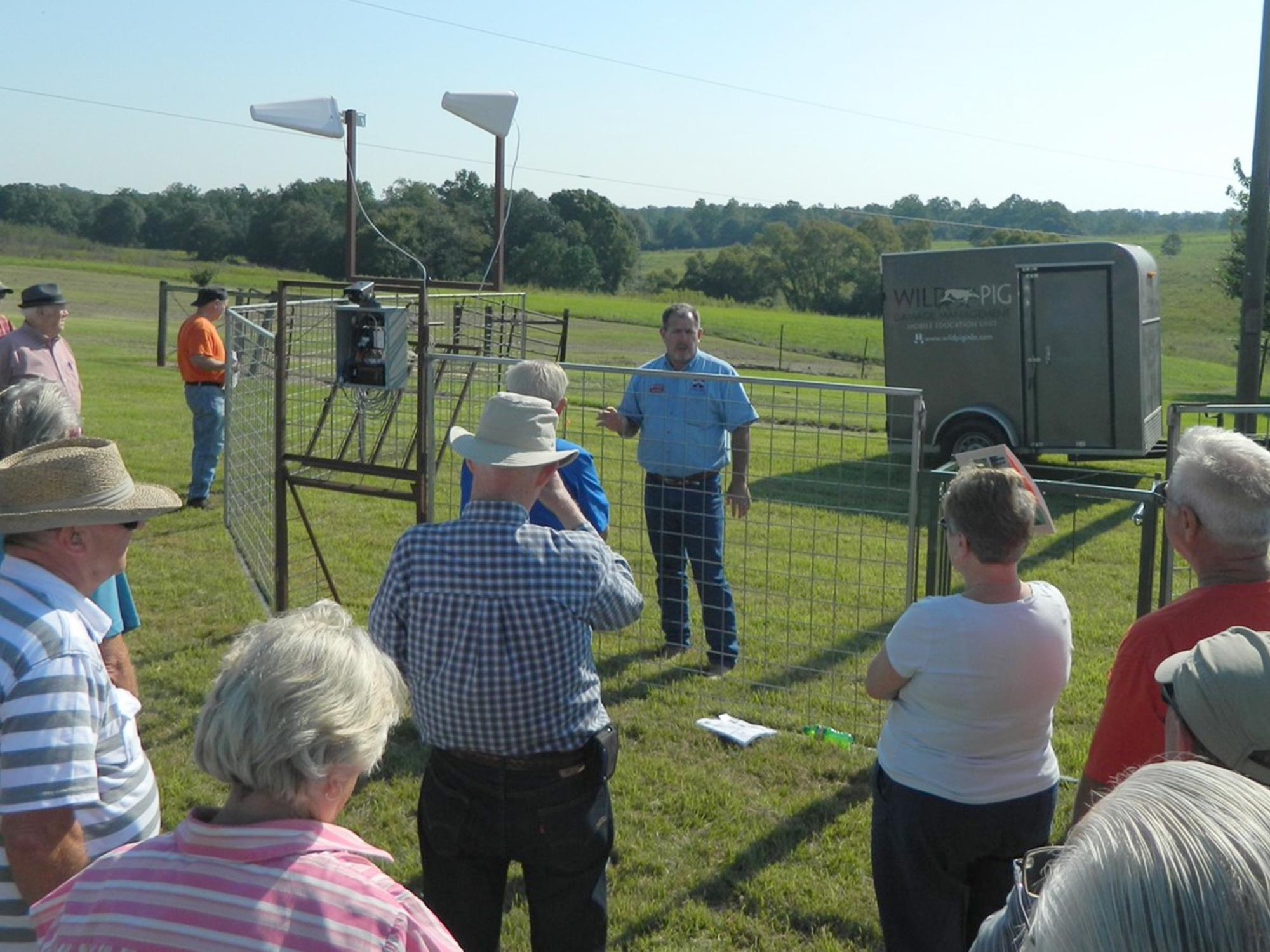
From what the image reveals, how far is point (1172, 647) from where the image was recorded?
8.73 ft

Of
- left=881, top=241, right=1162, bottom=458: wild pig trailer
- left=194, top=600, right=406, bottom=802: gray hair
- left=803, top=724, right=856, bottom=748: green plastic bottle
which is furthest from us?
left=881, top=241, right=1162, bottom=458: wild pig trailer

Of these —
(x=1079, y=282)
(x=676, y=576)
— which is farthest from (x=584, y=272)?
(x=676, y=576)

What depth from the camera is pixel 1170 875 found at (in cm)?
107

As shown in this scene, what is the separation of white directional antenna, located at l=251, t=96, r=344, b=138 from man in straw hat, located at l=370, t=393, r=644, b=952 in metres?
5.44

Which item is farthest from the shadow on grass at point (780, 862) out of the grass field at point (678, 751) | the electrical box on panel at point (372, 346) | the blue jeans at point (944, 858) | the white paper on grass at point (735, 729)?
the electrical box on panel at point (372, 346)

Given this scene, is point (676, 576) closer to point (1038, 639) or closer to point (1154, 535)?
point (1154, 535)

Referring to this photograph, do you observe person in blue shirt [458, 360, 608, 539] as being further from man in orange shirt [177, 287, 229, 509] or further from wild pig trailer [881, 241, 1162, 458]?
wild pig trailer [881, 241, 1162, 458]

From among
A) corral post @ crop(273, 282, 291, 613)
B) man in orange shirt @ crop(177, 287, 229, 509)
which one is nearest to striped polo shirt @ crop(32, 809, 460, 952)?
corral post @ crop(273, 282, 291, 613)

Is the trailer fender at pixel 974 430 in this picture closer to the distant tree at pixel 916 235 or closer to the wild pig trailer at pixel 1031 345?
the wild pig trailer at pixel 1031 345

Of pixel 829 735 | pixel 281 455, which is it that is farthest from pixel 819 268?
pixel 829 735

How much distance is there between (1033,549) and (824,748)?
5098 millimetres

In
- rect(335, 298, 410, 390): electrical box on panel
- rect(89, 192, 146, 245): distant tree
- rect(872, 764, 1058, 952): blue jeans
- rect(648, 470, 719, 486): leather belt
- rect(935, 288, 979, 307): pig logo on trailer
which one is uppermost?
rect(89, 192, 146, 245): distant tree

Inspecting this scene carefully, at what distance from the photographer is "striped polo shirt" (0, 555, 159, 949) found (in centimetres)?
216

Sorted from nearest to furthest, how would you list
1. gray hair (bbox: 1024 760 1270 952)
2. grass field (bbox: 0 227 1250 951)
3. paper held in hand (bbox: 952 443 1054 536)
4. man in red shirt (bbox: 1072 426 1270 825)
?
gray hair (bbox: 1024 760 1270 952) < man in red shirt (bbox: 1072 426 1270 825) < paper held in hand (bbox: 952 443 1054 536) < grass field (bbox: 0 227 1250 951)
